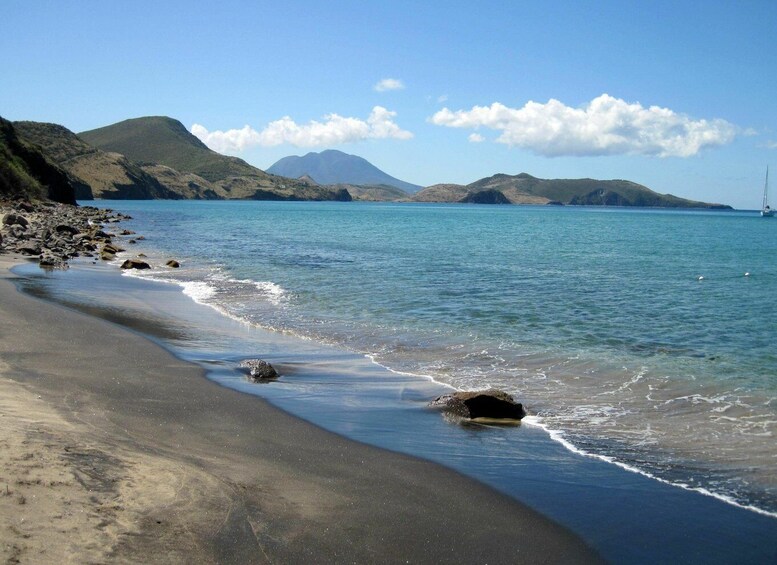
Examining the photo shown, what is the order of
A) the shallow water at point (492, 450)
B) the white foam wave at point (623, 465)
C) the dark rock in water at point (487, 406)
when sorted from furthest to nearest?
the dark rock in water at point (487, 406) → the white foam wave at point (623, 465) → the shallow water at point (492, 450)

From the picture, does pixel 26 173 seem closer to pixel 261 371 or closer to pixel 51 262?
pixel 51 262

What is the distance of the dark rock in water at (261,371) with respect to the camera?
41.9 ft

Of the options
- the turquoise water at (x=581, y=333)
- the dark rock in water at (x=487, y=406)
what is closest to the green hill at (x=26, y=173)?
the turquoise water at (x=581, y=333)

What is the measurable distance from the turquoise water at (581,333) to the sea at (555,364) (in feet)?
0.19

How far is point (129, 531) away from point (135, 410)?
428 cm

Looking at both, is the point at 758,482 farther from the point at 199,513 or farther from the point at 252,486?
the point at 199,513

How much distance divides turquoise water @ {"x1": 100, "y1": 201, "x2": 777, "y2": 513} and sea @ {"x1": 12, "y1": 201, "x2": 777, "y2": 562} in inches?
2.3

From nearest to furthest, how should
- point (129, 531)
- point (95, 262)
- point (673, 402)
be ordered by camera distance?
point (129, 531) → point (673, 402) → point (95, 262)

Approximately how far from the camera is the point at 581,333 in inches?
731

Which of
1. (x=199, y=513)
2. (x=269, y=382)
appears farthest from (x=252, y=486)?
(x=269, y=382)

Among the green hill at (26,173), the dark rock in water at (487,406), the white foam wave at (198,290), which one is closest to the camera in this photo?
the dark rock in water at (487,406)

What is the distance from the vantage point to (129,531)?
Result: 5.54 m

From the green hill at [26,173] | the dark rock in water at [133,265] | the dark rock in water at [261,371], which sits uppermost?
the green hill at [26,173]

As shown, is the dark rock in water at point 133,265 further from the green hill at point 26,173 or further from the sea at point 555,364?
the green hill at point 26,173
